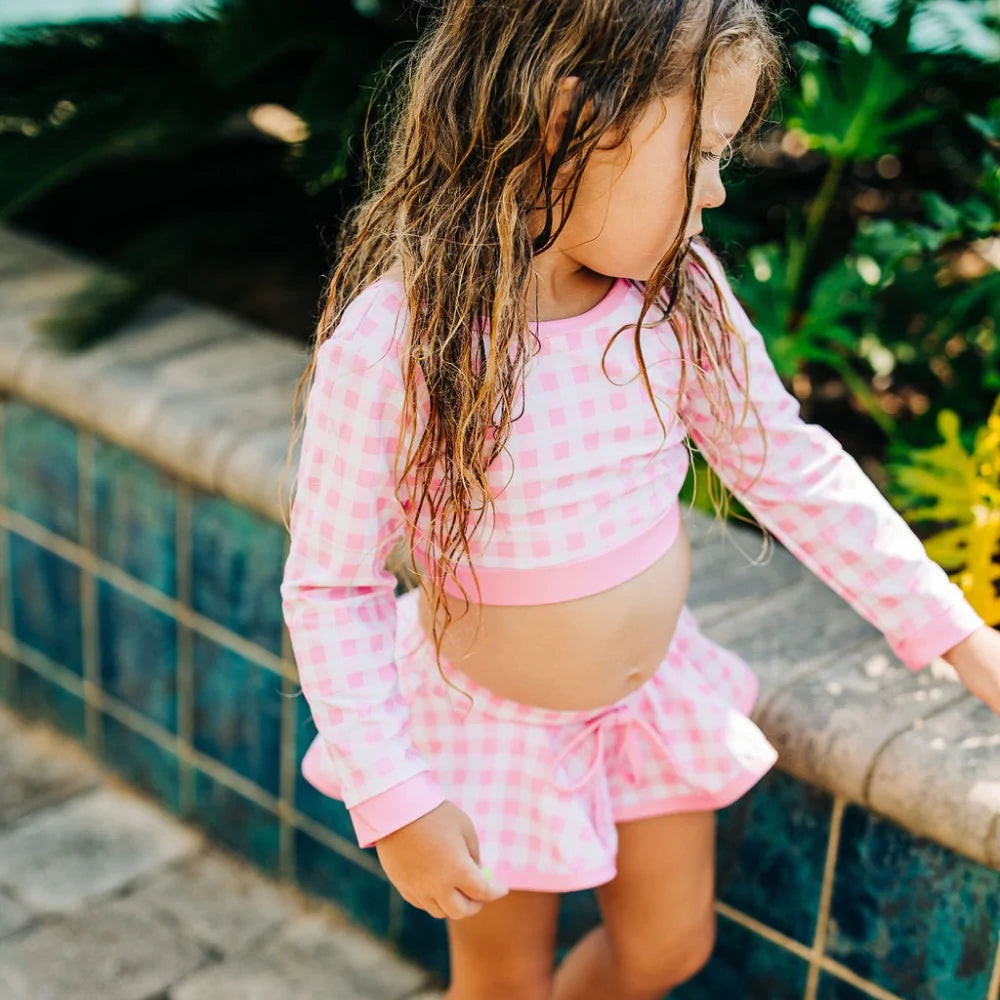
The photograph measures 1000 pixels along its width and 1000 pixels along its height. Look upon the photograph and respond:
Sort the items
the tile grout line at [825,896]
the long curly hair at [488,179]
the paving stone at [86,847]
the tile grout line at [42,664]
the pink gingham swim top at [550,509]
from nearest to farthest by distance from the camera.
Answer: the long curly hair at [488,179], the pink gingham swim top at [550,509], the tile grout line at [825,896], the paving stone at [86,847], the tile grout line at [42,664]

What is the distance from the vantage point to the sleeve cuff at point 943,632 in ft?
4.75

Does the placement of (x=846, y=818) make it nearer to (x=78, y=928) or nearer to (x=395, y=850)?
(x=395, y=850)

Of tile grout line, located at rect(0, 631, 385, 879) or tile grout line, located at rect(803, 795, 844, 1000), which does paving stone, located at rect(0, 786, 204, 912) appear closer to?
tile grout line, located at rect(0, 631, 385, 879)

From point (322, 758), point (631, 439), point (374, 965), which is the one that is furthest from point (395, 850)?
point (374, 965)

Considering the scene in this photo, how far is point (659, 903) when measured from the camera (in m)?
1.55

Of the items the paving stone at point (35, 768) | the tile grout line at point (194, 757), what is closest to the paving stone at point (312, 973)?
the tile grout line at point (194, 757)

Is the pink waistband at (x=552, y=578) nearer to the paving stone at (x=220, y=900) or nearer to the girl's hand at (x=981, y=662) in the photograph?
the girl's hand at (x=981, y=662)

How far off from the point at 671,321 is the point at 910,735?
567mm

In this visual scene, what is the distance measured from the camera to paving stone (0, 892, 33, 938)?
2.20 metres

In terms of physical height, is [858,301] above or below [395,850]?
above

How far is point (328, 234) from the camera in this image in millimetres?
3145

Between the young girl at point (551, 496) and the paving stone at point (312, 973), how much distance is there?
573mm

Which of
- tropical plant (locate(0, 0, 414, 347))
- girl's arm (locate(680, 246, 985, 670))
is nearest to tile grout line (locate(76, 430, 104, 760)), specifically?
tropical plant (locate(0, 0, 414, 347))

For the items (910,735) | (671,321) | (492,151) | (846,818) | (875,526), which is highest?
(492,151)
